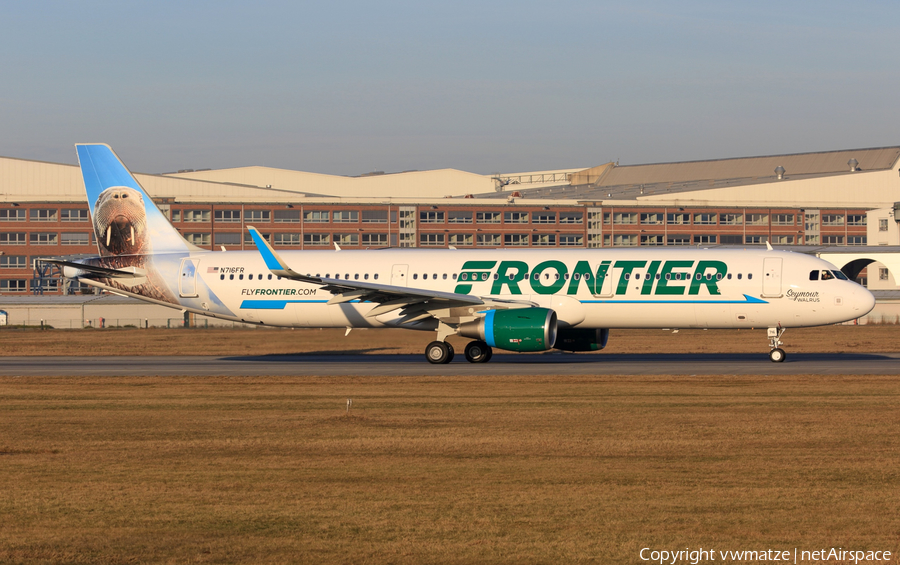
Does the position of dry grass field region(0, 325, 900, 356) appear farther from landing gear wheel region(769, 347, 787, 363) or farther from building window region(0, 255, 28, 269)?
building window region(0, 255, 28, 269)

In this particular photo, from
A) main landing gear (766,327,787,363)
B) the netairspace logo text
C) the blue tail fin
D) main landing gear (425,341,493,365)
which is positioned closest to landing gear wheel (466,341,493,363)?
main landing gear (425,341,493,365)

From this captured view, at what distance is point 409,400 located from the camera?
2355cm

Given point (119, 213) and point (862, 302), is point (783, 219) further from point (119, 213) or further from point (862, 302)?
point (119, 213)

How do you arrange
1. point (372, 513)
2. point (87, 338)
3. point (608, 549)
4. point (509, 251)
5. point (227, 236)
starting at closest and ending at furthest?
point (608, 549), point (372, 513), point (509, 251), point (87, 338), point (227, 236)

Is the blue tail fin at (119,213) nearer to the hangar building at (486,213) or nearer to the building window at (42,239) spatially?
the hangar building at (486,213)

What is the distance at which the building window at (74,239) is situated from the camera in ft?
388

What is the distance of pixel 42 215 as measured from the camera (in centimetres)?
11900

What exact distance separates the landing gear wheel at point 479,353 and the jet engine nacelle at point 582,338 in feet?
8.96

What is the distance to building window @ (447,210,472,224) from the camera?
125 m

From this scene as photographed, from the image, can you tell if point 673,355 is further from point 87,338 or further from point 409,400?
point 87,338

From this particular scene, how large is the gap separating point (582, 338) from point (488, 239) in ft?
290

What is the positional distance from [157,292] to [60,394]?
580 inches

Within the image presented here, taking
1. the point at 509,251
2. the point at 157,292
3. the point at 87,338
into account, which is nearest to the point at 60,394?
the point at 157,292

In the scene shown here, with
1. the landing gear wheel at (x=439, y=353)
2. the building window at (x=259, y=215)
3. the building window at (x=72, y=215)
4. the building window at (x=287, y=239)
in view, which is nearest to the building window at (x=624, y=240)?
the building window at (x=287, y=239)
